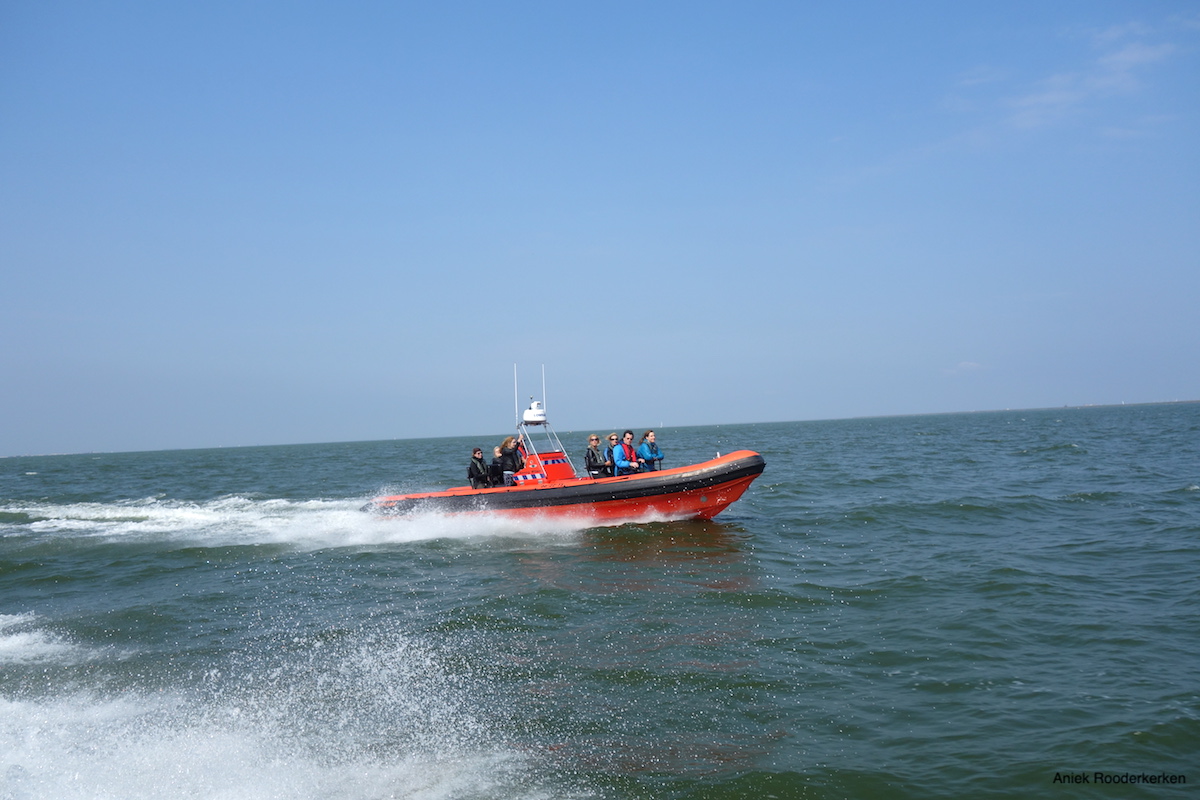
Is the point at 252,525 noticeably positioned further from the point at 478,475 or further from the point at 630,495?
the point at 630,495

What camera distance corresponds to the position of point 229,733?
5.78m

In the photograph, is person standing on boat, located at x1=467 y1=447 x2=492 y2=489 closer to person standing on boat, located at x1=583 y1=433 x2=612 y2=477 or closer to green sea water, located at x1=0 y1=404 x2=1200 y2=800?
green sea water, located at x1=0 y1=404 x2=1200 y2=800

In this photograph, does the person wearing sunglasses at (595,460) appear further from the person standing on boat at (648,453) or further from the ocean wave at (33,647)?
the ocean wave at (33,647)

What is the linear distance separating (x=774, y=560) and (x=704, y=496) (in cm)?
323

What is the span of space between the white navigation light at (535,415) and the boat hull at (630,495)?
1.48 meters

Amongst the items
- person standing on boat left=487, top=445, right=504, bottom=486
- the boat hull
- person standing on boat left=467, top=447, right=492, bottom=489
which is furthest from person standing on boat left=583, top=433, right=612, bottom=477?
person standing on boat left=467, top=447, right=492, bottom=489

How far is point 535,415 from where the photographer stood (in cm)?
1623

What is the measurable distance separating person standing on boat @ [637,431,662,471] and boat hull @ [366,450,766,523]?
817 millimetres

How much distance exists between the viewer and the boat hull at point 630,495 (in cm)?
1486

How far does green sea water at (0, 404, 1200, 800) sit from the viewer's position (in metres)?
5.18

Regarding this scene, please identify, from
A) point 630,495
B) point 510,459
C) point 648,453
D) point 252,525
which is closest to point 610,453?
point 648,453

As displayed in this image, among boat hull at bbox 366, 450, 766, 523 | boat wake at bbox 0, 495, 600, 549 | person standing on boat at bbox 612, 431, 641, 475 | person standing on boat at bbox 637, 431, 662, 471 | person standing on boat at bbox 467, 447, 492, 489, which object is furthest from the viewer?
person standing on boat at bbox 467, 447, 492, 489

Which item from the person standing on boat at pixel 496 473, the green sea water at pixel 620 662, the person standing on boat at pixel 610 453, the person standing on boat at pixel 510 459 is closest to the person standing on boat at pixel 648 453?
the person standing on boat at pixel 610 453

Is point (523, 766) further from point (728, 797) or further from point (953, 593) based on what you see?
point (953, 593)
